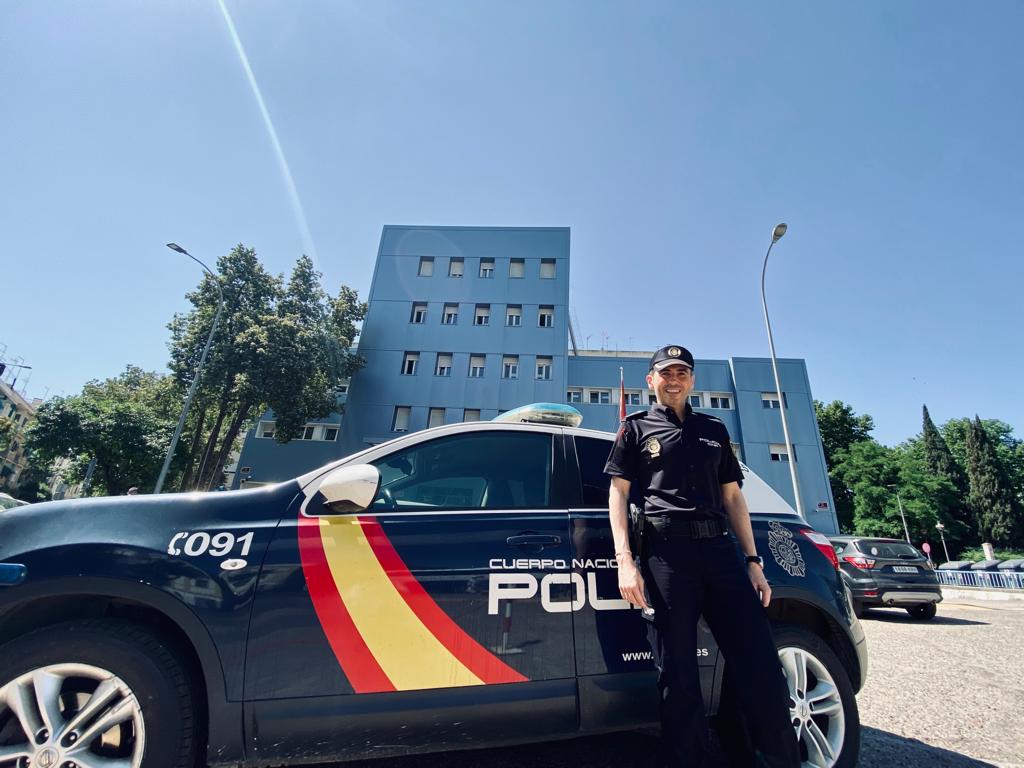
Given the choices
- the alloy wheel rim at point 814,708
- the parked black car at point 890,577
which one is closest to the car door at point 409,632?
the alloy wheel rim at point 814,708

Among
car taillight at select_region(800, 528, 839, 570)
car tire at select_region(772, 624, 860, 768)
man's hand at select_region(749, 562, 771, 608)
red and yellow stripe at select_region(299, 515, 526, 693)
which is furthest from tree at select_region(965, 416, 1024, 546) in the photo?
red and yellow stripe at select_region(299, 515, 526, 693)

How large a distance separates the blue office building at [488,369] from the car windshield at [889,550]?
14.1m

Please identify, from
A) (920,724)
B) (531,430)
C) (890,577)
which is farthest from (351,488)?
(890,577)

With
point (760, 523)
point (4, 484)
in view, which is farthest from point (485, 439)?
point (4, 484)

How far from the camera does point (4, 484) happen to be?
45.0m

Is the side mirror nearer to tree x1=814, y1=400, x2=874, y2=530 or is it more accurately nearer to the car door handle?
the car door handle

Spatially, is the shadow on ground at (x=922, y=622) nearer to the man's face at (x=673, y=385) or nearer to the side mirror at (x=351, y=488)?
the man's face at (x=673, y=385)

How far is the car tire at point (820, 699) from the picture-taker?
208 cm

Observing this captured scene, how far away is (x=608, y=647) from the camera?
1972 millimetres

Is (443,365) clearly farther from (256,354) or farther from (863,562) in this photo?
(863,562)

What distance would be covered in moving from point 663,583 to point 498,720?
91 cm

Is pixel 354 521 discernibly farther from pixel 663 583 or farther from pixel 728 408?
pixel 728 408

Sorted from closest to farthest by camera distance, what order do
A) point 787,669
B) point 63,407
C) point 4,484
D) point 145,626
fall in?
point 145,626, point 787,669, point 63,407, point 4,484

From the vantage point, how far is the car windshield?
27.3 ft
